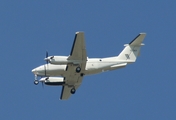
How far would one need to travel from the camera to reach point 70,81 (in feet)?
206

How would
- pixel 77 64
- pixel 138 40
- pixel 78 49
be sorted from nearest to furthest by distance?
pixel 78 49
pixel 77 64
pixel 138 40

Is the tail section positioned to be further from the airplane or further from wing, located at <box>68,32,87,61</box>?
wing, located at <box>68,32,87,61</box>

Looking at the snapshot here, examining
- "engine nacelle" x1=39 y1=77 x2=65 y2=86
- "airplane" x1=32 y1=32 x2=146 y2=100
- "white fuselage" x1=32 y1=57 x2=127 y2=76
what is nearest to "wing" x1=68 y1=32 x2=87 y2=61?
"airplane" x1=32 y1=32 x2=146 y2=100

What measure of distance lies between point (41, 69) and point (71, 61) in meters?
4.35

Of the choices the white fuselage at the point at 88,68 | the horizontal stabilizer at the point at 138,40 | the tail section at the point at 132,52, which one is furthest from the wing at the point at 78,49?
the horizontal stabilizer at the point at 138,40

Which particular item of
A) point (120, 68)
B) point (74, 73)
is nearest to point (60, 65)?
Answer: point (74, 73)

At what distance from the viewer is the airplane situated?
188ft

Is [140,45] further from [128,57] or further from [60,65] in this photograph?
[60,65]

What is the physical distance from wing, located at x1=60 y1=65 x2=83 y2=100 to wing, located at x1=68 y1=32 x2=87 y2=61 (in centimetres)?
168

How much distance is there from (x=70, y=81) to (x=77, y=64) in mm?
5055

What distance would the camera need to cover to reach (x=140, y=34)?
199ft

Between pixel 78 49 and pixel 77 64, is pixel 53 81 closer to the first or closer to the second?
pixel 77 64

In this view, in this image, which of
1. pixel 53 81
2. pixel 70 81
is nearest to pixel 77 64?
pixel 70 81

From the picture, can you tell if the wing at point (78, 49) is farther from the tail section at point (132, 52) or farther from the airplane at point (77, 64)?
the tail section at point (132, 52)
